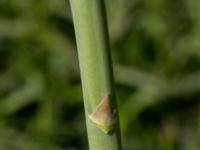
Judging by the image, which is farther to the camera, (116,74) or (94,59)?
(116,74)

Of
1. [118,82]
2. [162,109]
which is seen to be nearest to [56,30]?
[118,82]

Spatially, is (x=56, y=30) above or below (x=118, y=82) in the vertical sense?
above

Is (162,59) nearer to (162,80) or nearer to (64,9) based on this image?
(162,80)

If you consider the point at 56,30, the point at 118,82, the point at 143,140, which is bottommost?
the point at 143,140

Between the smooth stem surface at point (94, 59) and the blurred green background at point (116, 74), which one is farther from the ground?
the smooth stem surface at point (94, 59)

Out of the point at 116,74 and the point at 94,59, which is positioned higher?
the point at 94,59
